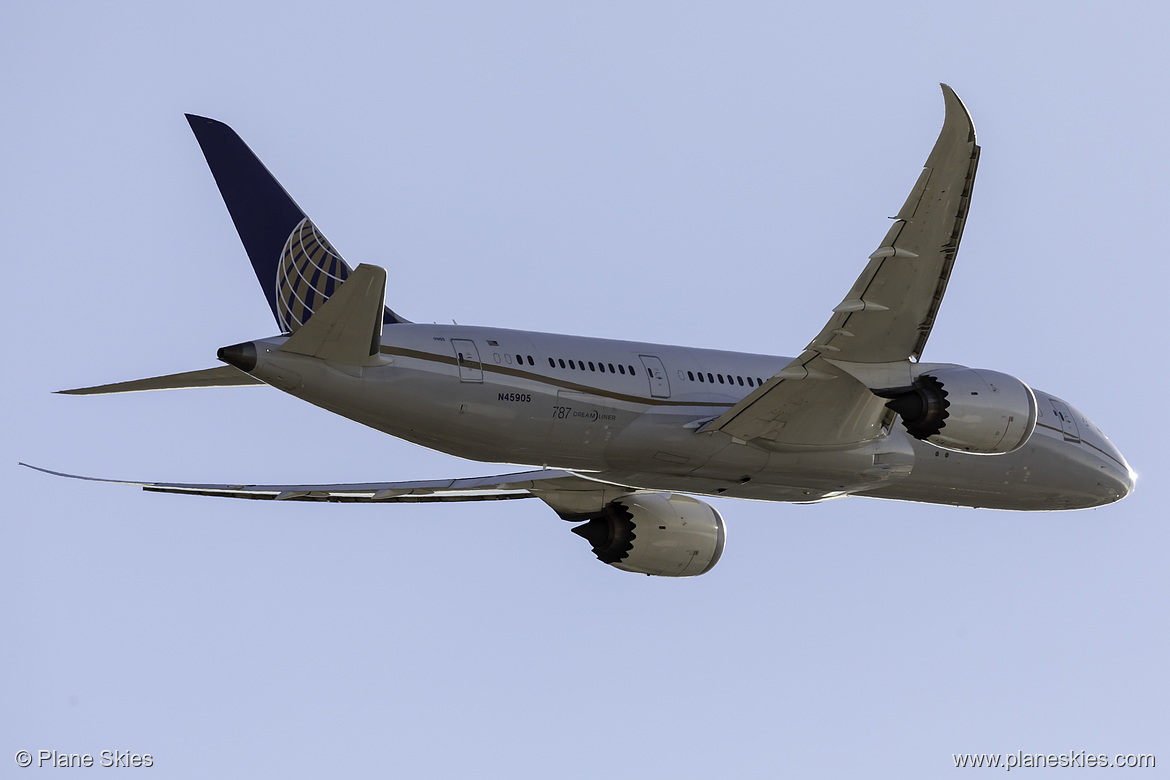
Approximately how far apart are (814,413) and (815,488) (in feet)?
7.77

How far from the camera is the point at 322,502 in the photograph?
26.8 metres

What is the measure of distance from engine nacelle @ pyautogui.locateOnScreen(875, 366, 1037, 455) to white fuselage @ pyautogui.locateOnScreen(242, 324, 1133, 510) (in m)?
1.87

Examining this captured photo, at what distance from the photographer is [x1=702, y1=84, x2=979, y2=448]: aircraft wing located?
755 inches

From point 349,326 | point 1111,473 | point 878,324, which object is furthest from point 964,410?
point 349,326

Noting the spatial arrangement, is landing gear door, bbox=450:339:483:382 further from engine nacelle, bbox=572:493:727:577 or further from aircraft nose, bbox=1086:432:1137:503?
aircraft nose, bbox=1086:432:1137:503

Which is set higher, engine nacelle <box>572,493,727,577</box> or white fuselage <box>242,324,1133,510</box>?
white fuselage <box>242,324,1133,510</box>

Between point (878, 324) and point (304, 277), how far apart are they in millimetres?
8501

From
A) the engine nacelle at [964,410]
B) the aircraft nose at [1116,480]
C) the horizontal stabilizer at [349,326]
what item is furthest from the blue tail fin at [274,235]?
the aircraft nose at [1116,480]

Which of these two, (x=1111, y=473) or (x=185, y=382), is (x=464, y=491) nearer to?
(x=185, y=382)

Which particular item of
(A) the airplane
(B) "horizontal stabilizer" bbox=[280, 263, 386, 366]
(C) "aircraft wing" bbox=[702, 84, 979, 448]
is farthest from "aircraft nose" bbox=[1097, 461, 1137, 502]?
(B) "horizontal stabilizer" bbox=[280, 263, 386, 366]

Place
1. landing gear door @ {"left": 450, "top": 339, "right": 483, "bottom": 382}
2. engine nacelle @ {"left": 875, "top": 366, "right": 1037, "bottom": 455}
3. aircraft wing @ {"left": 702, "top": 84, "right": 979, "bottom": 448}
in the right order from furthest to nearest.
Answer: engine nacelle @ {"left": 875, "top": 366, "right": 1037, "bottom": 455} → landing gear door @ {"left": 450, "top": 339, "right": 483, "bottom": 382} → aircraft wing @ {"left": 702, "top": 84, "right": 979, "bottom": 448}

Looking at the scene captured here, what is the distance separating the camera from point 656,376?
23.6 meters

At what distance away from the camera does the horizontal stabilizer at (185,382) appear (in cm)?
1997

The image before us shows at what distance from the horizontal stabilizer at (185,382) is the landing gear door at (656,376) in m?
6.03
